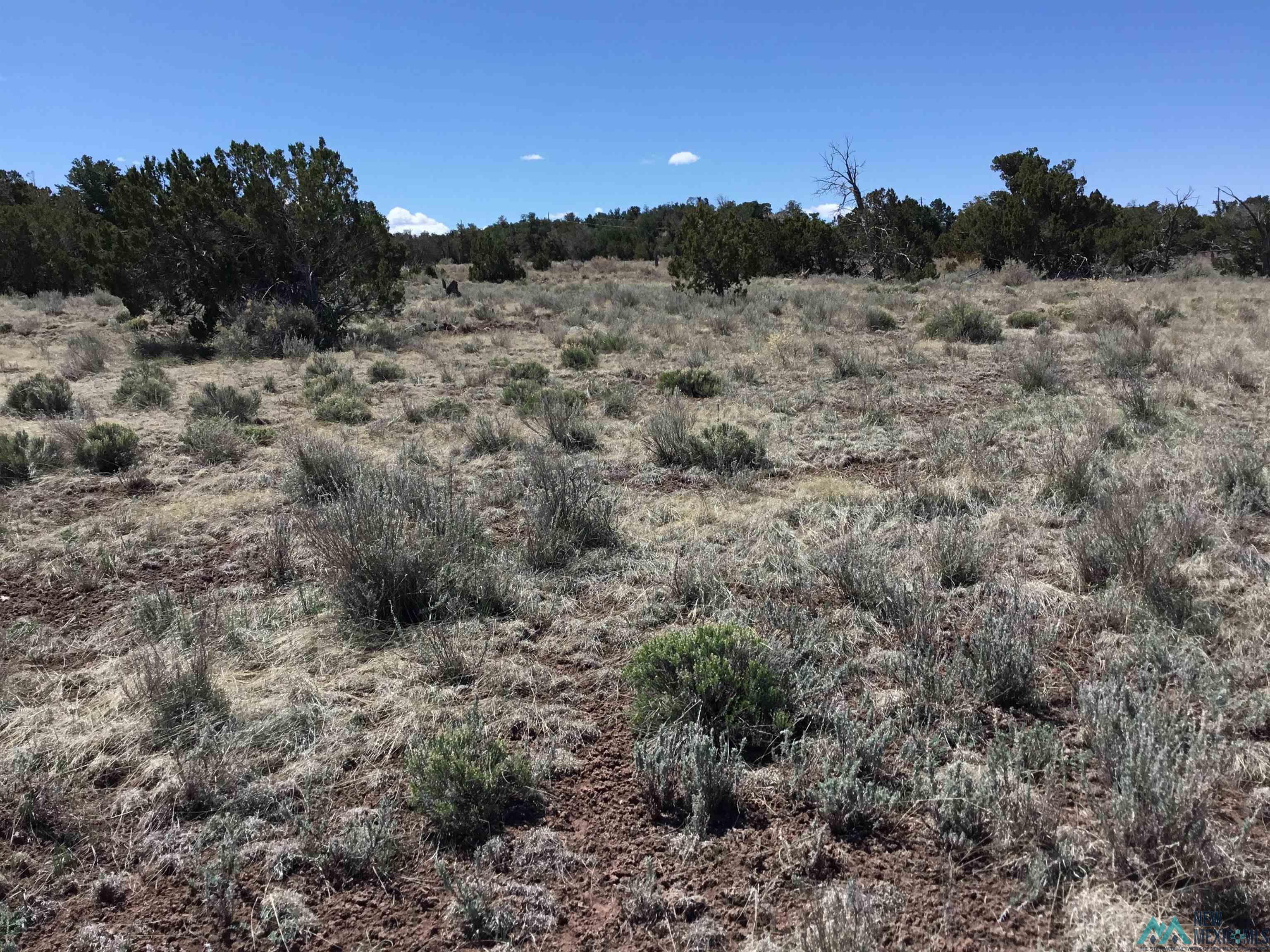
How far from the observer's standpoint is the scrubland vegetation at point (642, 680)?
2150mm

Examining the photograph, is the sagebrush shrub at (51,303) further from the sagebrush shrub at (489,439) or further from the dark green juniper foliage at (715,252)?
the sagebrush shrub at (489,439)

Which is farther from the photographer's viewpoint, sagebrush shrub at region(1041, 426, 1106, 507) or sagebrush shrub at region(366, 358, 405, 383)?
sagebrush shrub at region(366, 358, 405, 383)

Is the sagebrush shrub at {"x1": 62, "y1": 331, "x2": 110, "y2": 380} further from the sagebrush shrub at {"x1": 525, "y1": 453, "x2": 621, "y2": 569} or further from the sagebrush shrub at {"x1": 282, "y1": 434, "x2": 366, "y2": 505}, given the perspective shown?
the sagebrush shrub at {"x1": 525, "y1": 453, "x2": 621, "y2": 569}

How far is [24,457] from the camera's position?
21.0 feet

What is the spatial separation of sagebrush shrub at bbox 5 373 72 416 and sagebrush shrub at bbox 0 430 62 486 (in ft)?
6.20

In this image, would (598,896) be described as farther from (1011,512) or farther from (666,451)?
(666,451)

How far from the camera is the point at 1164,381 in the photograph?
8.61m

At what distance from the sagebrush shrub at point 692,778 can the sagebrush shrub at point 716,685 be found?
0.35 feet

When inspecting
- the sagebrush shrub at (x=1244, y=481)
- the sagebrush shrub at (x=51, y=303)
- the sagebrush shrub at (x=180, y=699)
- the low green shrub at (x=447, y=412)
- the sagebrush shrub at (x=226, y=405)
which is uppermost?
the sagebrush shrub at (x=51, y=303)

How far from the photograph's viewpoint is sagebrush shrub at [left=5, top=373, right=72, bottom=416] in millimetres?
8414

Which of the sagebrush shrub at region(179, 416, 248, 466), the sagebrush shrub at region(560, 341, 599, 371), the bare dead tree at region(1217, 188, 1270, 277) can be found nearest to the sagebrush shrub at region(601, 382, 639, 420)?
the sagebrush shrub at region(560, 341, 599, 371)

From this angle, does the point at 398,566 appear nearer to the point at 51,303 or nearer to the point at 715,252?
the point at 715,252

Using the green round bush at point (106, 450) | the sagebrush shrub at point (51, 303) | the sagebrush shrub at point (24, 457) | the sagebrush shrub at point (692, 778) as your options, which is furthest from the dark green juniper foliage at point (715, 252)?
the sagebrush shrub at point (692, 778)

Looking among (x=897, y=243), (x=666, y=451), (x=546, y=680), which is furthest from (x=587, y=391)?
(x=897, y=243)
